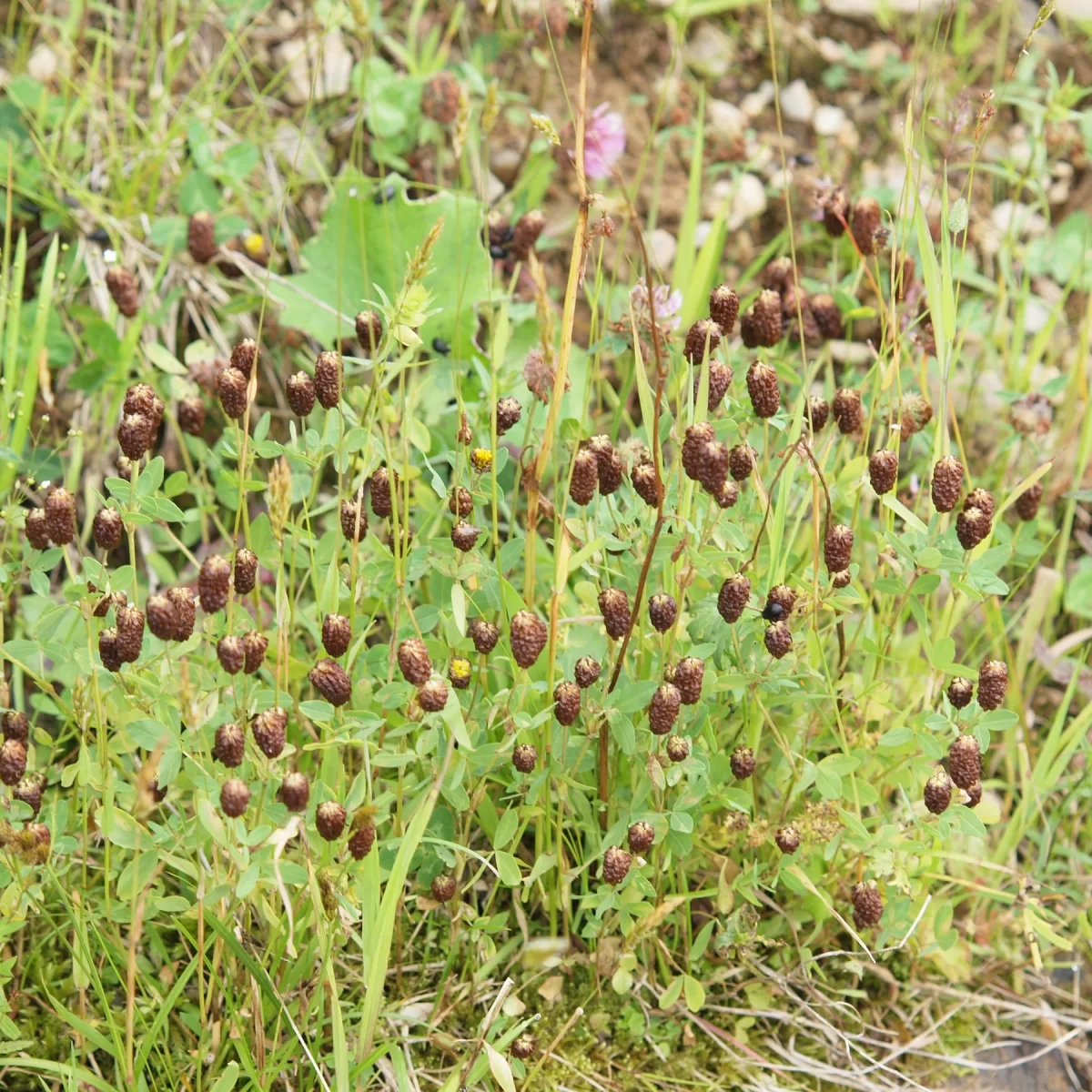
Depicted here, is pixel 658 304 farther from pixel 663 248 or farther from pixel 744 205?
pixel 744 205

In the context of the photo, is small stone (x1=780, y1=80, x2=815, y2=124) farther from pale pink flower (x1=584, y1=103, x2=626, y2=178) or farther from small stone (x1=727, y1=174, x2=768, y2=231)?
pale pink flower (x1=584, y1=103, x2=626, y2=178)

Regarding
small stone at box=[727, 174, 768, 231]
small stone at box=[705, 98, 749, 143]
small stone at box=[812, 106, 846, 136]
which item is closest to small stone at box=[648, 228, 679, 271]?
small stone at box=[727, 174, 768, 231]

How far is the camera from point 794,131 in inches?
126

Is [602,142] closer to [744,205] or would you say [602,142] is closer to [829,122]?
[744,205]

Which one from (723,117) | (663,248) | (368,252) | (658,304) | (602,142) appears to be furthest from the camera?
(723,117)

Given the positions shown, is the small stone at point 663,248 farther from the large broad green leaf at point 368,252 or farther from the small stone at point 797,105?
the small stone at point 797,105

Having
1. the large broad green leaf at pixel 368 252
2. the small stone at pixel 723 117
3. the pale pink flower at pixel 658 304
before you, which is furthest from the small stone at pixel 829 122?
the pale pink flower at pixel 658 304

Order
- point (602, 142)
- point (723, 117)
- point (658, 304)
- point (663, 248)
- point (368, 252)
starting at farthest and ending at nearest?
1. point (723, 117)
2. point (663, 248)
3. point (602, 142)
4. point (368, 252)
5. point (658, 304)

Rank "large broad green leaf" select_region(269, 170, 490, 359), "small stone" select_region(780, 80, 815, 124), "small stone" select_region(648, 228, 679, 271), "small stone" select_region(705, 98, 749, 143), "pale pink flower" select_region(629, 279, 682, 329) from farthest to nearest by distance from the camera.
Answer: "small stone" select_region(780, 80, 815, 124) → "small stone" select_region(705, 98, 749, 143) → "small stone" select_region(648, 228, 679, 271) → "large broad green leaf" select_region(269, 170, 490, 359) → "pale pink flower" select_region(629, 279, 682, 329)

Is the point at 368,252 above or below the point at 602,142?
below

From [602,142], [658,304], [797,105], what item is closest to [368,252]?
[602,142]

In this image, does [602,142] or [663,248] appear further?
[663,248]

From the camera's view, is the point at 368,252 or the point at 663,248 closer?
the point at 368,252

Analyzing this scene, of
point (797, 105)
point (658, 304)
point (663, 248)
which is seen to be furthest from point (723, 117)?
point (658, 304)
